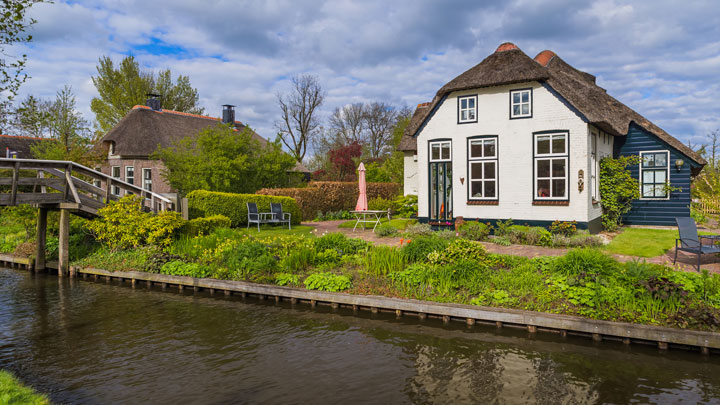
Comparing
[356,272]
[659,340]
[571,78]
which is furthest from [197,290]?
[571,78]

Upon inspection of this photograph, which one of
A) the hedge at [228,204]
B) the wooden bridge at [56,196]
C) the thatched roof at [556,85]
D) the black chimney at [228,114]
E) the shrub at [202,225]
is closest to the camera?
the wooden bridge at [56,196]

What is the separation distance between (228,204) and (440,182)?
8152 mm

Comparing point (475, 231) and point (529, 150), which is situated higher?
point (529, 150)

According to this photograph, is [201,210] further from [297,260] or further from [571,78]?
[571,78]

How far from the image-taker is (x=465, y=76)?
15.0 metres

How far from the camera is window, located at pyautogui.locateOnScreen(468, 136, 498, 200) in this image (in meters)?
14.7

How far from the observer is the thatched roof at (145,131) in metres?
26.6

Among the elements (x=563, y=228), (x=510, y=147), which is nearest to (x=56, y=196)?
(x=510, y=147)

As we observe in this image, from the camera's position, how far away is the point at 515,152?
1425 cm

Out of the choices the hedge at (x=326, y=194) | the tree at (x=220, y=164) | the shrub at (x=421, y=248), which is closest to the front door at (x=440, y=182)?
the shrub at (x=421, y=248)

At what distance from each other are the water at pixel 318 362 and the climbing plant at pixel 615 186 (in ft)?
36.1

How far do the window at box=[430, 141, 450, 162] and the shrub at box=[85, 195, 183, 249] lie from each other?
28.4 feet

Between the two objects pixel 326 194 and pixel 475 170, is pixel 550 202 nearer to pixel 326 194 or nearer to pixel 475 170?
pixel 475 170

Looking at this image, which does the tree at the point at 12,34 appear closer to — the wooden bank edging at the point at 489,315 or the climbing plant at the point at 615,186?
the wooden bank edging at the point at 489,315
